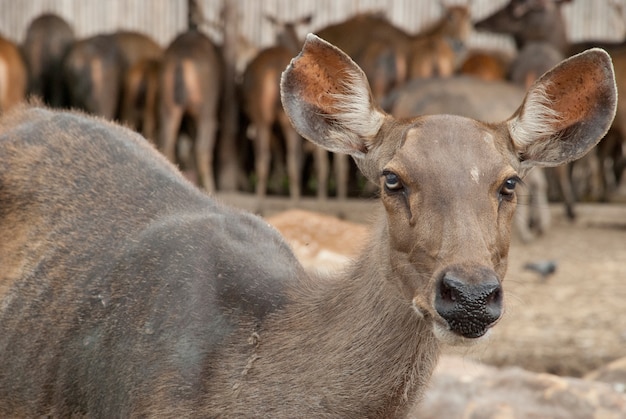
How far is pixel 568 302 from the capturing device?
9.01 meters

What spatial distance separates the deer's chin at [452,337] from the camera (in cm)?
326

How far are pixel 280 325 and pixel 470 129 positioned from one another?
3.08 ft

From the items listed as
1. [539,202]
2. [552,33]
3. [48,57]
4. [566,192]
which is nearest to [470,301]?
[539,202]

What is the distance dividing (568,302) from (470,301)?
20.0 feet

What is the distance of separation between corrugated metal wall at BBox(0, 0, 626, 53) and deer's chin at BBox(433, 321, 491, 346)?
13.8m

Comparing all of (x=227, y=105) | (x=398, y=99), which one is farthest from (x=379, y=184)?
(x=227, y=105)

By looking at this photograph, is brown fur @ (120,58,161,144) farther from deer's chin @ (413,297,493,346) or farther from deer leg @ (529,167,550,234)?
deer's chin @ (413,297,493,346)

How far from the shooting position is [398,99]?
473 inches

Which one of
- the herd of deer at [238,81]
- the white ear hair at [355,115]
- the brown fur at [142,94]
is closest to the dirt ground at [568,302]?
the white ear hair at [355,115]

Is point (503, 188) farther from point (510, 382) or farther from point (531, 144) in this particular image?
point (510, 382)

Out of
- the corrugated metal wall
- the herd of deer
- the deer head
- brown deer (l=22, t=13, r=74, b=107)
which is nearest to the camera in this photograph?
the deer head

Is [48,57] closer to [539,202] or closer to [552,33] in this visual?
[539,202]

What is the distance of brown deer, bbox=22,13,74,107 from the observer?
562 inches

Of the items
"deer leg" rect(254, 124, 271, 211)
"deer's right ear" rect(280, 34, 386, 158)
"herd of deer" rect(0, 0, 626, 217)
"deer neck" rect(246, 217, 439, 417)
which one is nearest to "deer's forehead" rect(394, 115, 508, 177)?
"deer's right ear" rect(280, 34, 386, 158)
